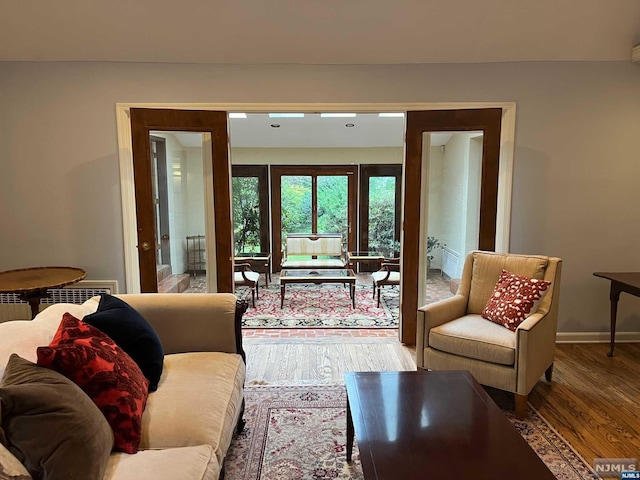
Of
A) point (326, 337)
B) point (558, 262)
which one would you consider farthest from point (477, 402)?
point (326, 337)

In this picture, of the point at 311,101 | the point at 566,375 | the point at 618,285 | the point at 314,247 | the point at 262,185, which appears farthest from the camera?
the point at 262,185

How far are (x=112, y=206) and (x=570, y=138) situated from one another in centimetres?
400

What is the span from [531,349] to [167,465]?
6.90 feet

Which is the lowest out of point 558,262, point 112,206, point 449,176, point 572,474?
point 572,474

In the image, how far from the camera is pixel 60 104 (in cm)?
332

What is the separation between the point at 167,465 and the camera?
4.55 ft

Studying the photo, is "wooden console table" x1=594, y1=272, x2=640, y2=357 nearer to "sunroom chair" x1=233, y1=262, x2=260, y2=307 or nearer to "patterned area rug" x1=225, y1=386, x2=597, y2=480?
"patterned area rug" x1=225, y1=386, x2=597, y2=480

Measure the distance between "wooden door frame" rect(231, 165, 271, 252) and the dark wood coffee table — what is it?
5301 millimetres

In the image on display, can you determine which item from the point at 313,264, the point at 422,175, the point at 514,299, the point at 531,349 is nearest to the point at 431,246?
the point at 422,175

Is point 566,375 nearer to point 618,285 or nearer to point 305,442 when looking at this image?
point 618,285

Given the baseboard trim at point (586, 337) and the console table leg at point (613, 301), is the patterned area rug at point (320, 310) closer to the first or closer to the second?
the baseboard trim at point (586, 337)

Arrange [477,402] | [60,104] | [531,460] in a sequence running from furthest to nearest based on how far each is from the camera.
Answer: [60,104] < [477,402] < [531,460]

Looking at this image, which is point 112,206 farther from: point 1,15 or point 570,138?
point 570,138

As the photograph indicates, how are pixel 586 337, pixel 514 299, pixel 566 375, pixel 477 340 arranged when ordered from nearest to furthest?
1. pixel 477 340
2. pixel 514 299
3. pixel 566 375
4. pixel 586 337
